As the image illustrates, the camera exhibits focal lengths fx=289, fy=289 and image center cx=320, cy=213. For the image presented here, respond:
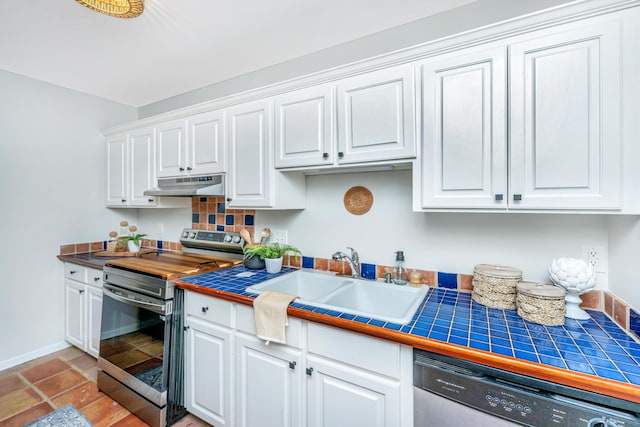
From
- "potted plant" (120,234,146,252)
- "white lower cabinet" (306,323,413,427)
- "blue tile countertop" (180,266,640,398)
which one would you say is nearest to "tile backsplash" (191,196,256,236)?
"potted plant" (120,234,146,252)

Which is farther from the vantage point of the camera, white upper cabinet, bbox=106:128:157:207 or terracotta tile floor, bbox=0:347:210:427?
white upper cabinet, bbox=106:128:157:207

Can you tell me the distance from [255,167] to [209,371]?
4.19ft

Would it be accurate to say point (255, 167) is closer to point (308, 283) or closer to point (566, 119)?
point (308, 283)

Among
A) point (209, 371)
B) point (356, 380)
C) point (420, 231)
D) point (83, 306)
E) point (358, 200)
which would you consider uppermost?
point (358, 200)

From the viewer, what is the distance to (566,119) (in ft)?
3.71

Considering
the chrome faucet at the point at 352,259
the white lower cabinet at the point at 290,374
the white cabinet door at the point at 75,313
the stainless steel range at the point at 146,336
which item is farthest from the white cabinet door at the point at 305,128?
the white cabinet door at the point at 75,313

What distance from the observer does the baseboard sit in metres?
2.39

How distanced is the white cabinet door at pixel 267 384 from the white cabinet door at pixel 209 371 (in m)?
0.09

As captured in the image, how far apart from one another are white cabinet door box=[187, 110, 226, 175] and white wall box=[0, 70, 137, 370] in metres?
1.39

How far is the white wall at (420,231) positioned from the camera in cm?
141

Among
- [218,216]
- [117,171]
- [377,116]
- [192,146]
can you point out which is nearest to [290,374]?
[377,116]

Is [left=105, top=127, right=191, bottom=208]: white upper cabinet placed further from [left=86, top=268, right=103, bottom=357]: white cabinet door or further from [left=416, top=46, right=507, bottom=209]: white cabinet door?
[left=416, top=46, right=507, bottom=209]: white cabinet door

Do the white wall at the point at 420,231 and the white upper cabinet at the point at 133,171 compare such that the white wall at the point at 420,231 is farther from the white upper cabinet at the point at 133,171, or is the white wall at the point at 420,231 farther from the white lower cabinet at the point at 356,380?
the white upper cabinet at the point at 133,171

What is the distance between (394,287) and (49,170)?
313cm
